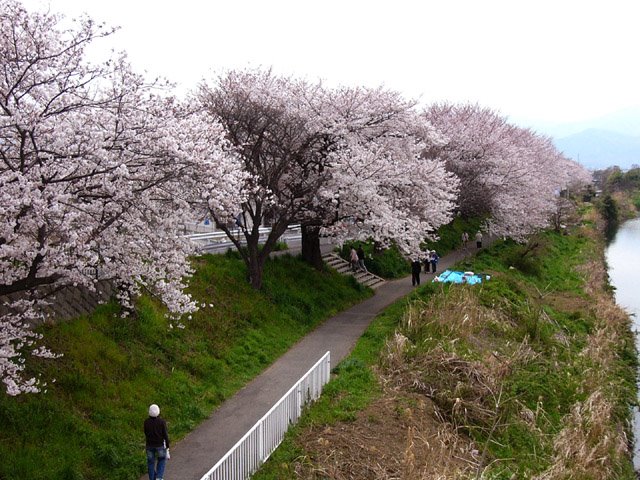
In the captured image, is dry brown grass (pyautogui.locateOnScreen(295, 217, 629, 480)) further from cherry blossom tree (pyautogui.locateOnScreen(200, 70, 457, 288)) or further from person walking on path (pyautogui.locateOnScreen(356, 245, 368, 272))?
person walking on path (pyautogui.locateOnScreen(356, 245, 368, 272))

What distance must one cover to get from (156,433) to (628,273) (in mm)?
36540

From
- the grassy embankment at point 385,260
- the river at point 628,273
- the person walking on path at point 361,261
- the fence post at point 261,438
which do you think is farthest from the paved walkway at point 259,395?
the river at point 628,273

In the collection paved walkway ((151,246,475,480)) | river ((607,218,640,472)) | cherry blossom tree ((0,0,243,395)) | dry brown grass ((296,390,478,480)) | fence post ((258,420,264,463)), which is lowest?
river ((607,218,640,472))

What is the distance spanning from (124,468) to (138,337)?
394cm

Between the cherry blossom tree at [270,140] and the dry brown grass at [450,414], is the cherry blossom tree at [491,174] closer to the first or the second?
the cherry blossom tree at [270,140]

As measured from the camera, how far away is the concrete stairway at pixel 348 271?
1005 inches

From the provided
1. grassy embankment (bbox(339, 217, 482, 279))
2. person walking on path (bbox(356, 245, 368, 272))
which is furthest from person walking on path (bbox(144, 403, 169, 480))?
grassy embankment (bbox(339, 217, 482, 279))

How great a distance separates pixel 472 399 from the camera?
12742mm

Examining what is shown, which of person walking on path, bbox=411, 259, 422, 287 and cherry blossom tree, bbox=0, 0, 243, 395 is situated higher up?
cherry blossom tree, bbox=0, 0, 243, 395

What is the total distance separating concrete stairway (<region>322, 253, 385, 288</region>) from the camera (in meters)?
25.5

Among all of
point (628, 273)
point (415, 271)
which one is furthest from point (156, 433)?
point (628, 273)

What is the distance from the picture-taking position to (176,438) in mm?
10539

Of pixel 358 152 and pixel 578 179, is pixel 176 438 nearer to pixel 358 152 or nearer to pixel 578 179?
pixel 358 152

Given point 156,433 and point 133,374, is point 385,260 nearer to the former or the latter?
point 133,374
